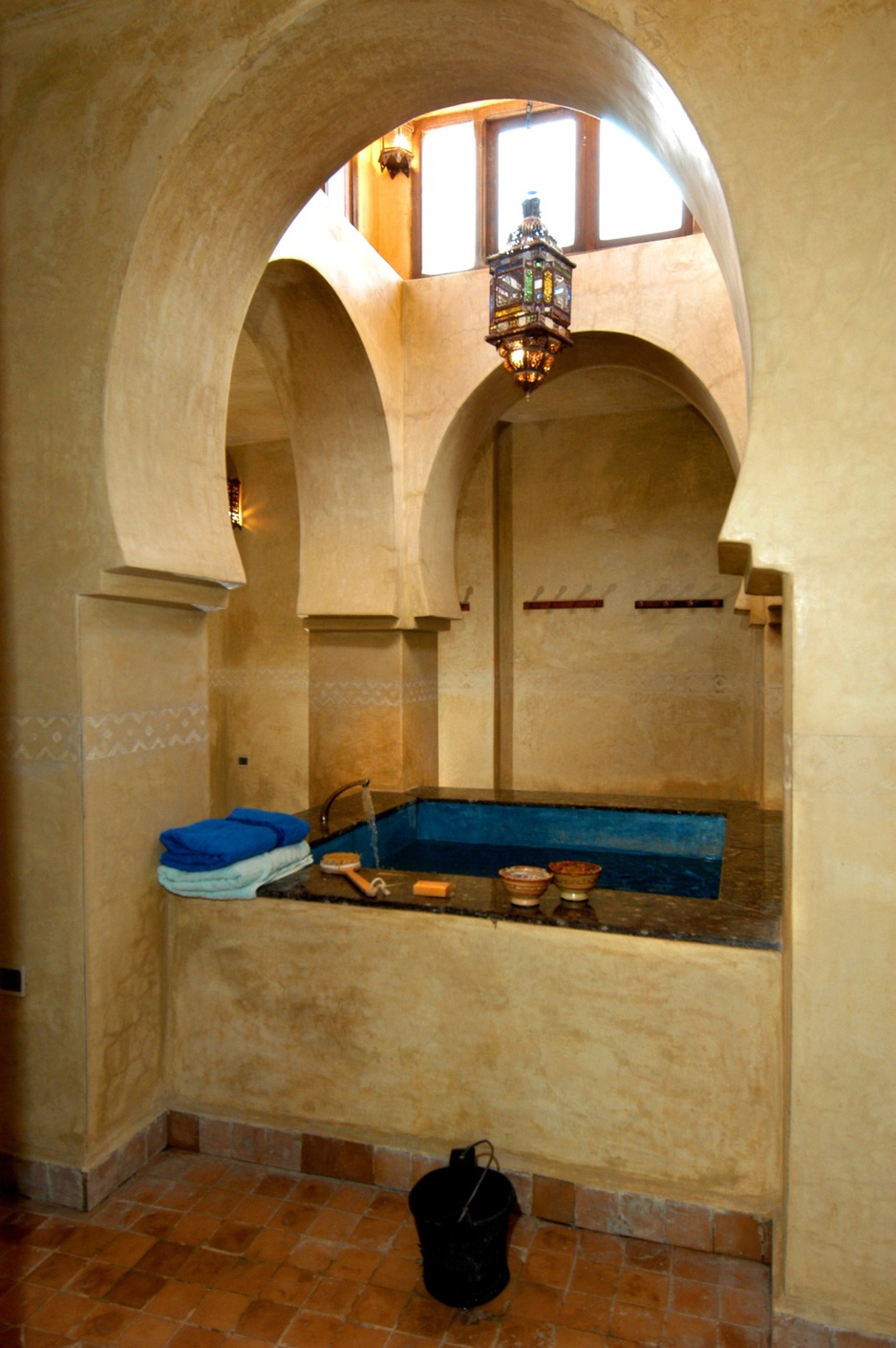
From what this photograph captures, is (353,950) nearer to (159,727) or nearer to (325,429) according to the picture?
(159,727)

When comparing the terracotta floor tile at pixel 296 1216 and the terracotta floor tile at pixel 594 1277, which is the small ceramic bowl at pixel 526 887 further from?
the terracotta floor tile at pixel 296 1216

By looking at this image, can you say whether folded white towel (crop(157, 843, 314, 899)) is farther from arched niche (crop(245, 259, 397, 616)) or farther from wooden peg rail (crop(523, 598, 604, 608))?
wooden peg rail (crop(523, 598, 604, 608))

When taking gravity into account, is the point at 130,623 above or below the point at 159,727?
above

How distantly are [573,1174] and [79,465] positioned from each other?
3213mm

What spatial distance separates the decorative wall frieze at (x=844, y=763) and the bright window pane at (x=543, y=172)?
5022 millimetres

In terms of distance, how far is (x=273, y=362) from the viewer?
6266 millimetres

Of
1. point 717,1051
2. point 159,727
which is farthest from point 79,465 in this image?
point 717,1051

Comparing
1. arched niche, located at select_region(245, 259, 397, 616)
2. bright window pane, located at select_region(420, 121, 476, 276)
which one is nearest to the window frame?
bright window pane, located at select_region(420, 121, 476, 276)

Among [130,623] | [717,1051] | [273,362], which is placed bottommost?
[717,1051]

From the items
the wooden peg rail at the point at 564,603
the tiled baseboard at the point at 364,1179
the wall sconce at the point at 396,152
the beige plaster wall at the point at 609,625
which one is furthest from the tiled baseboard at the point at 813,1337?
the wall sconce at the point at 396,152

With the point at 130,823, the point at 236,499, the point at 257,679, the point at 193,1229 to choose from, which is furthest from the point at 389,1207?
the point at 236,499

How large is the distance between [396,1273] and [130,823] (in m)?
1.94

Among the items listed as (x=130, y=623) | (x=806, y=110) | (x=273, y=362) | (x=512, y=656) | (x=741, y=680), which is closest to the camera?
(x=806, y=110)

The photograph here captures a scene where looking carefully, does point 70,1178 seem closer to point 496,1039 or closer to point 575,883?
point 496,1039
